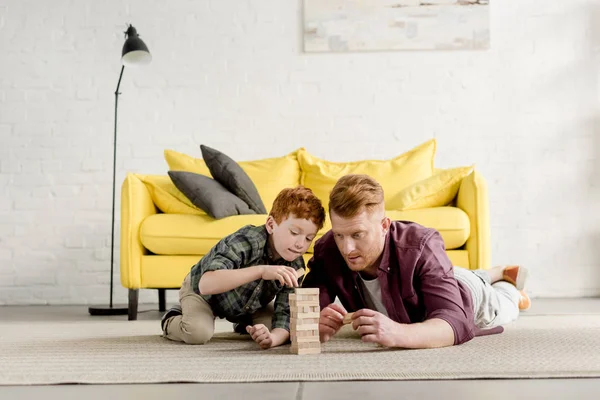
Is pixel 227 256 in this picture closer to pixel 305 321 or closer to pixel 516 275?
pixel 305 321

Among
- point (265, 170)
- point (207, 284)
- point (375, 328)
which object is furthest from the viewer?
point (265, 170)

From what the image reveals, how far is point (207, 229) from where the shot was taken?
356 cm

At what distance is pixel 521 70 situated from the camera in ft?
15.9

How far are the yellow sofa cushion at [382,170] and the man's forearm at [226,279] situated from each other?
184cm

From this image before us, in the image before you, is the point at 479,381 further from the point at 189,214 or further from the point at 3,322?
the point at 3,322

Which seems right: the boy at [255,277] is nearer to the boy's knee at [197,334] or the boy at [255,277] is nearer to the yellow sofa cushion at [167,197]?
the boy's knee at [197,334]

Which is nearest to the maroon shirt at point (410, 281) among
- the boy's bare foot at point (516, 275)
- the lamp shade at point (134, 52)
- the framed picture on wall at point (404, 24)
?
the boy's bare foot at point (516, 275)

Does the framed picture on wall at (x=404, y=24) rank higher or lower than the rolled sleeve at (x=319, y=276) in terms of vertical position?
higher

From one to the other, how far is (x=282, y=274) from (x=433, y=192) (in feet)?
5.96

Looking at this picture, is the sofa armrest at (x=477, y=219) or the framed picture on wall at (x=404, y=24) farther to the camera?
the framed picture on wall at (x=404, y=24)

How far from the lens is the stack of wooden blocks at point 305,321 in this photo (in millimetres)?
1991

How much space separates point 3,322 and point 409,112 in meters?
2.76

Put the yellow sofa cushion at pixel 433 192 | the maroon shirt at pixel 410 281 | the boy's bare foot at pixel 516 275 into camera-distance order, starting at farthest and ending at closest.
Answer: the yellow sofa cushion at pixel 433 192 → the boy's bare foot at pixel 516 275 → the maroon shirt at pixel 410 281

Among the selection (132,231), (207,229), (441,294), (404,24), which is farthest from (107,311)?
(404,24)
